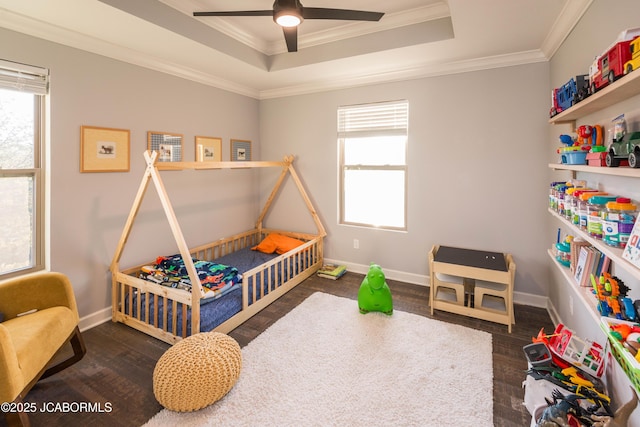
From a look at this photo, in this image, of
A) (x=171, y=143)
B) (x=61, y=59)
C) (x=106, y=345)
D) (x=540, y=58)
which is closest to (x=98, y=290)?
(x=106, y=345)

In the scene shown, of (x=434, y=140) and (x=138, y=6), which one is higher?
(x=138, y=6)

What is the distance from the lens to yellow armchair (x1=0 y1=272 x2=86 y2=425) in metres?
1.48

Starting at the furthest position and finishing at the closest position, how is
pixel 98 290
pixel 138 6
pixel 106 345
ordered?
pixel 98 290 → pixel 106 345 → pixel 138 6

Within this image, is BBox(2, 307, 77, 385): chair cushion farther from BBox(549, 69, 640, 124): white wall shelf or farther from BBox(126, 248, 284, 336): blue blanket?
BBox(549, 69, 640, 124): white wall shelf

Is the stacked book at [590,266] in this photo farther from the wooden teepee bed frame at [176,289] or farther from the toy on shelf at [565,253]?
the wooden teepee bed frame at [176,289]

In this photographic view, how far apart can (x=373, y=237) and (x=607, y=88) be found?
2853 millimetres

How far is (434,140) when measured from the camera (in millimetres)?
3430

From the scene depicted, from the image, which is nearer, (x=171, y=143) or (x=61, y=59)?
(x=61, y=59)

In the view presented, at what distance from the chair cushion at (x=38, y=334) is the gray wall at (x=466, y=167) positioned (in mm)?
2926

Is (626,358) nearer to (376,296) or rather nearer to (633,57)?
(633,57)

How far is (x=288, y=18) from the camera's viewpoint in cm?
193

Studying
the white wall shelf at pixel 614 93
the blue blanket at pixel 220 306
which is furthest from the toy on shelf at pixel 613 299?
the blue blanket at pixel 220 306

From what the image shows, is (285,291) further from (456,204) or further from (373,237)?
(456,204)

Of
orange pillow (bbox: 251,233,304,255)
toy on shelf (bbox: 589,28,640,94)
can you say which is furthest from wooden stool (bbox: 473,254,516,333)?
orange pillow (bbox: 251,233,304,255)
